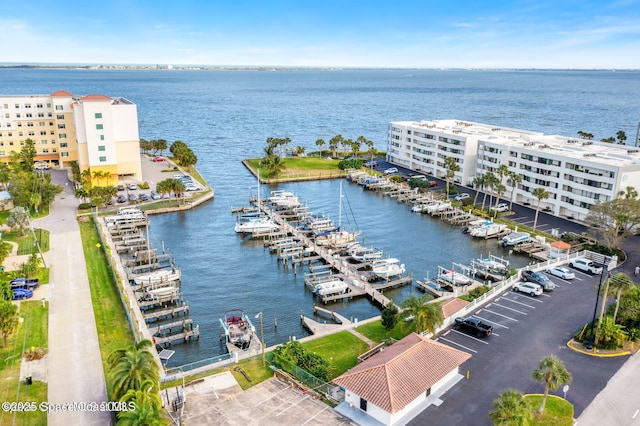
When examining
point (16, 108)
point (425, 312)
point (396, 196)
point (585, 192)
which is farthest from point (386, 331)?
point (16, 108)

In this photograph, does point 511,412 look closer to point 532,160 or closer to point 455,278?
point 455,278

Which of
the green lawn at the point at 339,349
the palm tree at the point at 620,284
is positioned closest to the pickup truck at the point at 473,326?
the green lawn at the point at 339,349

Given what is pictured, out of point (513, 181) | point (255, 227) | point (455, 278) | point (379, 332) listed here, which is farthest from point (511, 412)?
point (513, 181)

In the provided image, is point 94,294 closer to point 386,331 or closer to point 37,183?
point 386,331

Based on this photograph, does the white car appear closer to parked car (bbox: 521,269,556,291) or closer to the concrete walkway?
parked car (bbox: 521,269,556,291)

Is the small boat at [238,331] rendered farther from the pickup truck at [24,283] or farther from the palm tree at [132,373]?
the pickup truck at [24,283]
